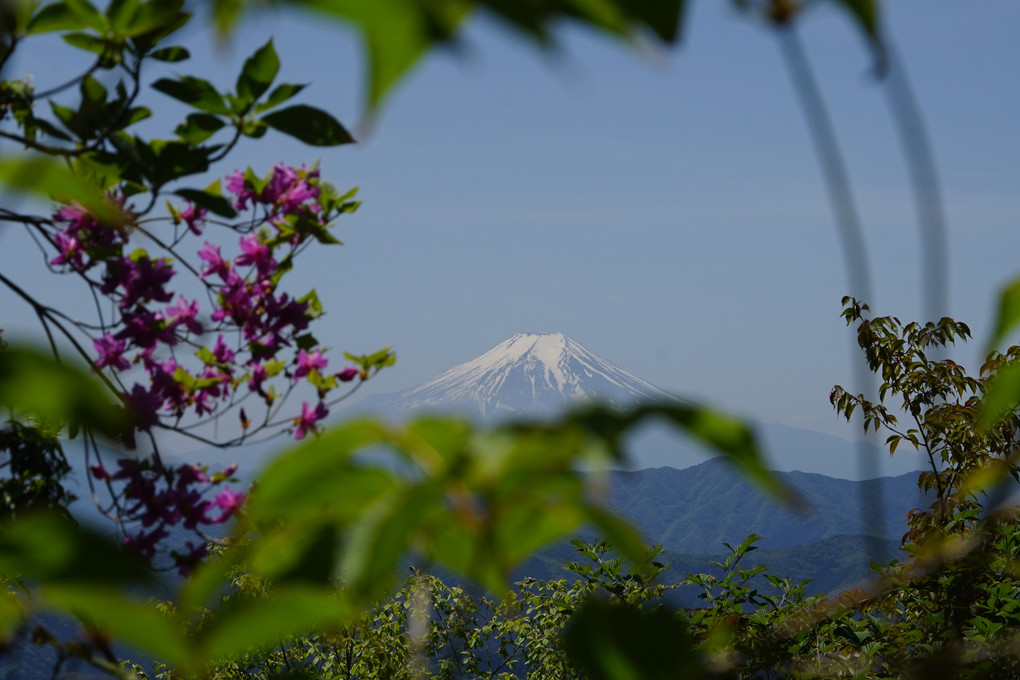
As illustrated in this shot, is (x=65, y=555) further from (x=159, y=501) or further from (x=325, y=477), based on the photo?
(x=159, y=501)

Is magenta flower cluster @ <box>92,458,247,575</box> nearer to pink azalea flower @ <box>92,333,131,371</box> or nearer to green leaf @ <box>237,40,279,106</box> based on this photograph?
pink azalea flower @ <box>92,333,131,371</box>

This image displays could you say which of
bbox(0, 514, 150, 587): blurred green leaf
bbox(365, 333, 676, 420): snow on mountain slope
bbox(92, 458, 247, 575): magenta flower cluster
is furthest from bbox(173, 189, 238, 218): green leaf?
bbox(365, 333, 676, 420): snow on mountain slope

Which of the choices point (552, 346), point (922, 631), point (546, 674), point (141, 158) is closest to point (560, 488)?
point (141, 158)

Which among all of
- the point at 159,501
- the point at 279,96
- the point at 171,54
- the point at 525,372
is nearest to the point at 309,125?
the point at 279,96

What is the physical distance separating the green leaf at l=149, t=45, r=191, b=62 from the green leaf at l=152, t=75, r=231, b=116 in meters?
→ 0.13

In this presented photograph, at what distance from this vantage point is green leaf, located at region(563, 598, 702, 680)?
269mm

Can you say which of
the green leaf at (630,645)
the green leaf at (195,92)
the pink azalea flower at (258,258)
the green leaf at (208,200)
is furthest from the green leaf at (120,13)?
the green leaf at (630,645)

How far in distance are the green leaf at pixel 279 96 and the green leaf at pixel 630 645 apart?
32.8 inches

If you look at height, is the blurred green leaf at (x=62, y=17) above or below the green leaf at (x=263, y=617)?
above

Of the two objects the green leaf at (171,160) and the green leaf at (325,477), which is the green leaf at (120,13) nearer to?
the green leaf at (171,160)

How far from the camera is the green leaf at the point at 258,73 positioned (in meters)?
0.96

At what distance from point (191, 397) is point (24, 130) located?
0.43m

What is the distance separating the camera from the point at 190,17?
0.95 m

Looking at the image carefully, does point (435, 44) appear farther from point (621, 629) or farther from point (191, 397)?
point (191, 397)
